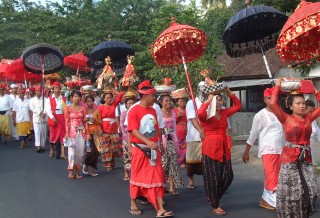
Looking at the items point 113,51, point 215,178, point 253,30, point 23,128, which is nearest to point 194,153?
point 215,178

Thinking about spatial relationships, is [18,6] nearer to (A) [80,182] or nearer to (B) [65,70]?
(B) [65,70]

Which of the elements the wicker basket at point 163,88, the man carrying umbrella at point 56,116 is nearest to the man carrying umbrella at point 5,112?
the man carrying umbrella at point 56,116

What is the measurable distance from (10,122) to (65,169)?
675cm

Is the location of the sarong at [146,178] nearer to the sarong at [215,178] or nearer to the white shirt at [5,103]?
the sarong at [215,178]

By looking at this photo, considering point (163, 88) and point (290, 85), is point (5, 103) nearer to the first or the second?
point (163, 88)

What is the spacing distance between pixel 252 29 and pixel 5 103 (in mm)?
11271

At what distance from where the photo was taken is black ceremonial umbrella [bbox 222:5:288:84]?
6.96 meters

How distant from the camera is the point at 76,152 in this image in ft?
30.7

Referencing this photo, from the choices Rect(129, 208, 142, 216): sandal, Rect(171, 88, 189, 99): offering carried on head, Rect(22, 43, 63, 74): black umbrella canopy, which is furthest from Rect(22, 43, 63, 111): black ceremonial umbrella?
Rect(129, 208, 142, 216): sandal

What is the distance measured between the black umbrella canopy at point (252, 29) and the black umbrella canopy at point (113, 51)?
5757mm

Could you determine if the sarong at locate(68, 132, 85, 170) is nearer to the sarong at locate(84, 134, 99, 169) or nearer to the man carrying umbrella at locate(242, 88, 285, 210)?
the sarong at locate(84, 134, 99, 169)

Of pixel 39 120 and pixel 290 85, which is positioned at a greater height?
pixel 290 85

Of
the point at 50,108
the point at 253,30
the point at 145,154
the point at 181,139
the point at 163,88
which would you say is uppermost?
the point at 253,30

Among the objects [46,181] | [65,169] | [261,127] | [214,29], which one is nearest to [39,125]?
[65,169]
